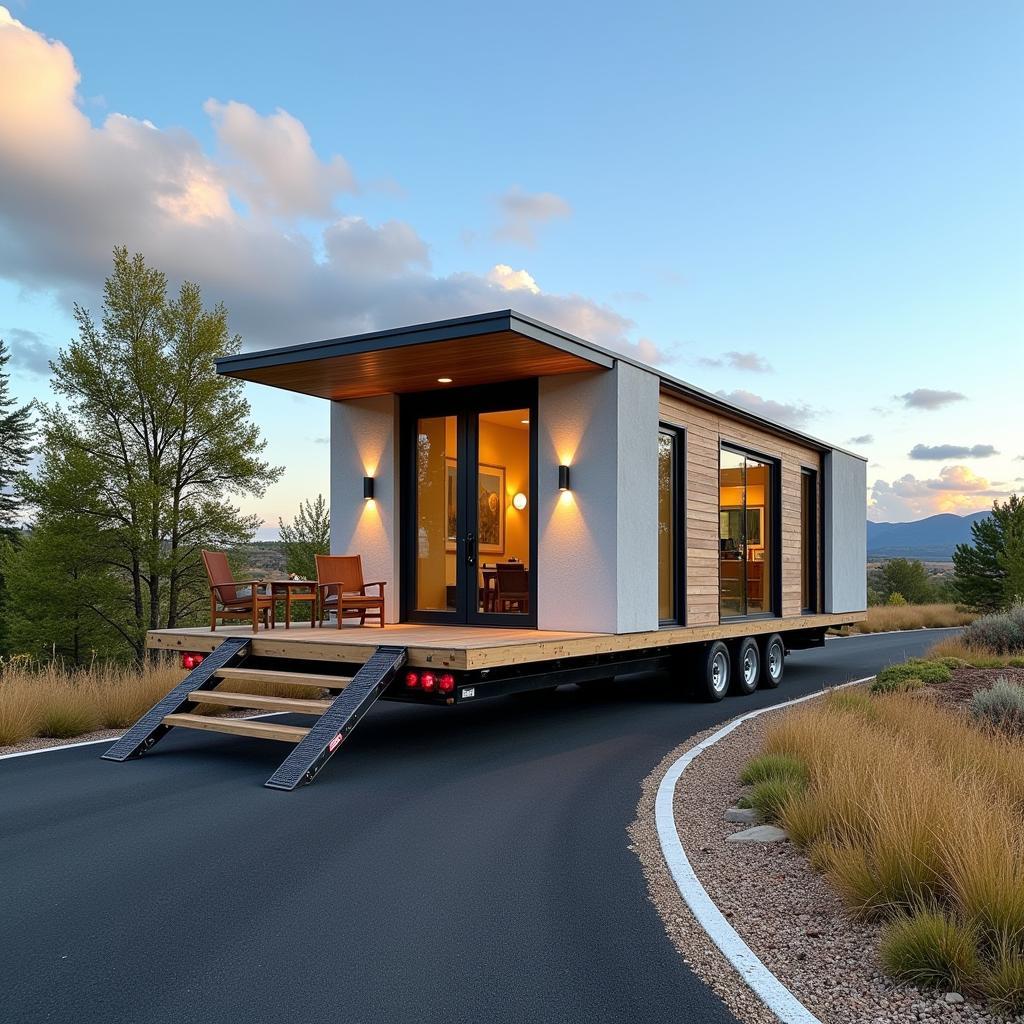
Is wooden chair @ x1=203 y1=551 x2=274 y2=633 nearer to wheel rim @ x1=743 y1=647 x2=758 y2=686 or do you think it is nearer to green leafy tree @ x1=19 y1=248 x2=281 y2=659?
wheel rim @ x1=743 y1=647 x2=758 y2=686

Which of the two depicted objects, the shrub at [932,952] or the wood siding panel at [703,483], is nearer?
the shrub at [932,952]

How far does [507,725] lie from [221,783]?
11.1 ft

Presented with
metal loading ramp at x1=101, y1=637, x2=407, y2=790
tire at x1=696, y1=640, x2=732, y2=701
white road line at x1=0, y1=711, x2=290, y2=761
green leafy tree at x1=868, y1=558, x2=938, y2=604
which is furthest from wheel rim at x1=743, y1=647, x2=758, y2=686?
green leafy tree at x1=868, y1=558, x2=938, y2=604

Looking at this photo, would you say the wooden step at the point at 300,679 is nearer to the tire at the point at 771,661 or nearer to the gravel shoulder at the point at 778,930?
the gravel shoulder at the point at 778,930

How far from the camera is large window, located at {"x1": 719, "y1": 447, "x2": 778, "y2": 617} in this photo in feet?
38.5

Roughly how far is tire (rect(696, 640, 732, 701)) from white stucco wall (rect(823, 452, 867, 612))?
4.34 metres

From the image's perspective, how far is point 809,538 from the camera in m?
14.2

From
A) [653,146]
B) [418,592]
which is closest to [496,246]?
[653,146]

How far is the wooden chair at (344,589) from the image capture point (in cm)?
937

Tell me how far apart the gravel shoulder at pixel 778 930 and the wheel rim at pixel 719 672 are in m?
5.21

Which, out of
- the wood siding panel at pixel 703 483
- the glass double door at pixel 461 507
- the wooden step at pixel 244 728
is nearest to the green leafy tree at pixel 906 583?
the wood siding panel at pixel 703 483

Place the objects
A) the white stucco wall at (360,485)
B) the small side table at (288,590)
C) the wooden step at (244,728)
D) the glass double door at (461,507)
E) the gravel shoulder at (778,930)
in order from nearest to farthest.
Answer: the gravel shoulder at (778,930) → the wooden step at (244,728) → the small side table at (288,590) → the glass double door at (461,507) → the white stucco wall at (360,485)

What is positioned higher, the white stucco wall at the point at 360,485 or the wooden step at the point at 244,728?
the white stucco wall at the point at 360,485

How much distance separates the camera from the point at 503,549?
11555mm
